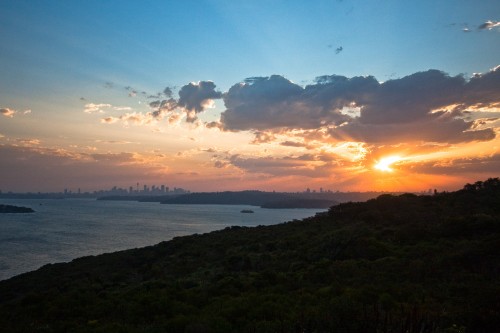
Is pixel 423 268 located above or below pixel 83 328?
above

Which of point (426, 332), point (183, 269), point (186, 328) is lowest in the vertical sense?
point (183, 269)

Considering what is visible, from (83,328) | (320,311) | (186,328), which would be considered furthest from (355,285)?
(83,328)

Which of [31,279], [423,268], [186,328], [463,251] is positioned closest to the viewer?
[186,328]

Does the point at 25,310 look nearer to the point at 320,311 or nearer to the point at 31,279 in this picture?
the point at 320,311

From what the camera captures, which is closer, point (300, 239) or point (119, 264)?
point (300, 239)

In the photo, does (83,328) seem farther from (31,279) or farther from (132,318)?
(31,279)

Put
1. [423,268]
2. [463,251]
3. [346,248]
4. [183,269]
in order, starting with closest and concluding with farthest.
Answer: [423,268]
[463,251]
[346,248]
[183,269]
